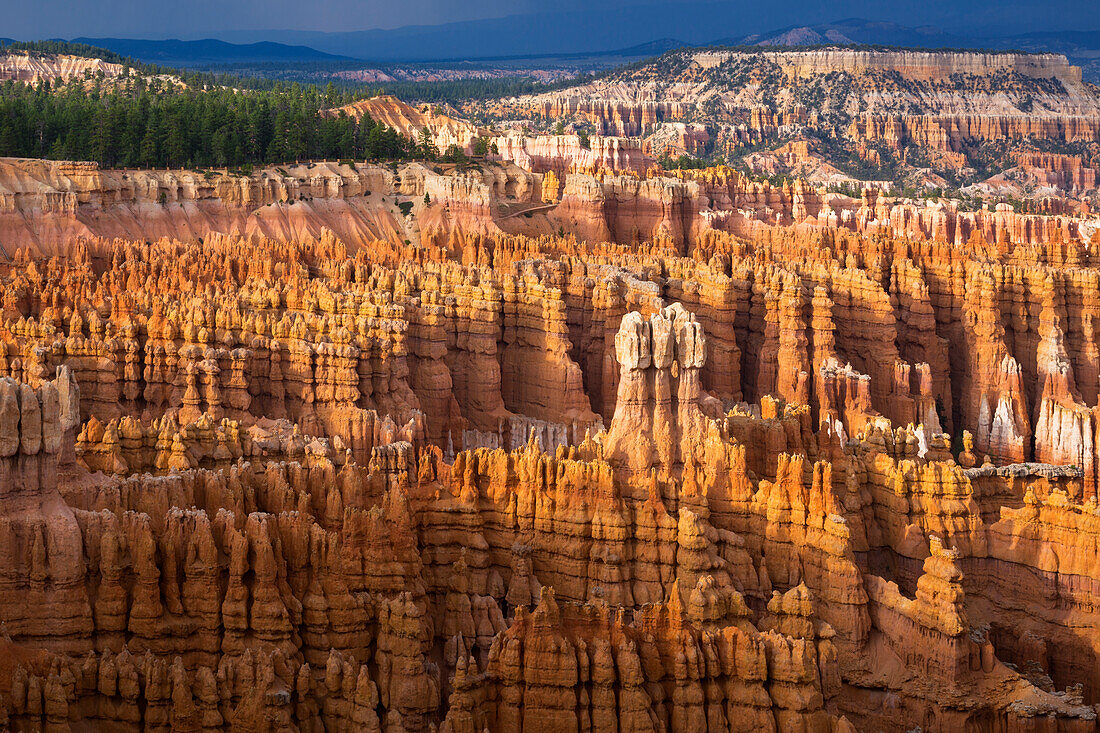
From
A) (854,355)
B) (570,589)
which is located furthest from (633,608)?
(854,355)

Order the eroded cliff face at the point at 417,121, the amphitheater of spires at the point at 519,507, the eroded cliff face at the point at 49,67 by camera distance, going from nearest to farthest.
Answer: the amphitheater of spires at the point at 519,507, the eroded cliff face at the point at 417,121, the eroded cliff face at the point at 49,67

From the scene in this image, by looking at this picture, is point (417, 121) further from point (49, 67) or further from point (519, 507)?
point (519, 507)

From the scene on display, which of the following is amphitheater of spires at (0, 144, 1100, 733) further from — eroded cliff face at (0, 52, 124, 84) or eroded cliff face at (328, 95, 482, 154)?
eroded cliff face at (0, 52, 124, 84)

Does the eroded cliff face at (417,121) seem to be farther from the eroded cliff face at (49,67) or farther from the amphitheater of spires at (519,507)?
the amphitheater of spires at (519,507)

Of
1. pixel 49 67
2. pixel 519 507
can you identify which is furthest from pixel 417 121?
pixel 519 507

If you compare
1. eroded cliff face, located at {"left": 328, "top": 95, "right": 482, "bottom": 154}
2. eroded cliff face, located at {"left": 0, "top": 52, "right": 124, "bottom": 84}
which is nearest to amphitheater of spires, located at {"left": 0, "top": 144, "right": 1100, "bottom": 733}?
eroded cliff face, located at {"left": 328, "top": 95, "right": 482, "bottom": 154}

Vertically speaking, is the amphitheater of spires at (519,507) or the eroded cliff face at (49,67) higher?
the eroded cliff face at (49,67)

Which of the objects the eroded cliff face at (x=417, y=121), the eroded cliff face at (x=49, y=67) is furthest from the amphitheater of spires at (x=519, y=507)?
the eroded cliff face at (x=49, y=67)

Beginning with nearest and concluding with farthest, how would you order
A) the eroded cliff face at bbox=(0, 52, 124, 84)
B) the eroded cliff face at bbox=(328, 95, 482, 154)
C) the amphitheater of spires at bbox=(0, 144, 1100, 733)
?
the amphitheater of spires at bbox=(0, 144, 1100, 733)
the eroded cliff face at bbox=(328, 95, 482, 154)
the eroded cliff face at bbox=(0, 52, 124, 84)
